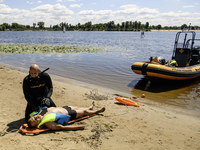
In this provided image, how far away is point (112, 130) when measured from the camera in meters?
3.91

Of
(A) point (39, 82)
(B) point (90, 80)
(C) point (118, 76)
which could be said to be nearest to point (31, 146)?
(A) point (39, 82)

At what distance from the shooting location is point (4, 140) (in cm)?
329

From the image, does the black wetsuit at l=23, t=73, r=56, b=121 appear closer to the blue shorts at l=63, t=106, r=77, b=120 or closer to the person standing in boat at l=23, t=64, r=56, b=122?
the person standing in boat at l=23, t=64, r=56, b=122

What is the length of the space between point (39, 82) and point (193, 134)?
3.60m

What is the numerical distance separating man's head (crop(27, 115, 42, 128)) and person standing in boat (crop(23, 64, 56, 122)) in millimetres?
351

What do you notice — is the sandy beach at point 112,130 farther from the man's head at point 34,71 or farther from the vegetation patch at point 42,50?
the vegetation patch at point 42,50

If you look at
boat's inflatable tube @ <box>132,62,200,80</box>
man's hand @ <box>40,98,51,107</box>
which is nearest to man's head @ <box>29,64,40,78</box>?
man's hand @ <box>40,98,51,107</box>

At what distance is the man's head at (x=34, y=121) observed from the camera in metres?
3.61

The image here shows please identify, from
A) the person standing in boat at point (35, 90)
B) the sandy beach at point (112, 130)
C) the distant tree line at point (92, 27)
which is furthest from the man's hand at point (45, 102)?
the distant tree line at point (92, 27)

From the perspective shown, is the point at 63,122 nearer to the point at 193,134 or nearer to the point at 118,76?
the point at 193,134

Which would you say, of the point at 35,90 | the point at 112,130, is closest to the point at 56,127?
the point at 35,90

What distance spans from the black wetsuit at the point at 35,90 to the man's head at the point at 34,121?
377 millimetres

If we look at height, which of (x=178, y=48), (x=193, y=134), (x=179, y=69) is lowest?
(x=193, y=134)

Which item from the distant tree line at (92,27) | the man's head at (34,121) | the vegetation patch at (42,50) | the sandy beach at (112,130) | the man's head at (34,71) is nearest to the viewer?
the sandy beach at (112,130)
